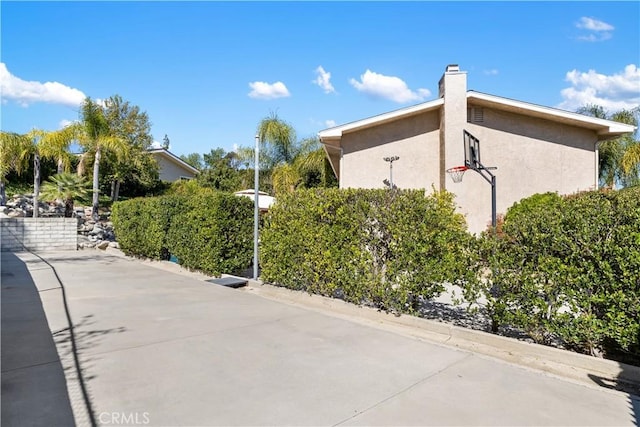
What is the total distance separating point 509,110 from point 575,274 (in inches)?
433

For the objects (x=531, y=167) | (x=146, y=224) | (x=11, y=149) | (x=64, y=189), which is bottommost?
(x=146, y=224)

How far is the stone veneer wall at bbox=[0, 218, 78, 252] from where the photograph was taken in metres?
15.5

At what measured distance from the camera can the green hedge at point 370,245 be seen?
5305 mm

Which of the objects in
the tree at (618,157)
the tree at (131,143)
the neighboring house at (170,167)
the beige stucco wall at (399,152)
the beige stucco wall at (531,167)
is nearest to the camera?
the beige stucco wall at (531,167)

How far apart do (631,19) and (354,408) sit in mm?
11556

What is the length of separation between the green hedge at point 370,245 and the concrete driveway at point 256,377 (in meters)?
0.78

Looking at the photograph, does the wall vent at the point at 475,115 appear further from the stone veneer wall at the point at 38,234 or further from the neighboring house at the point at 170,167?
the neighboring house at the point at 170,167

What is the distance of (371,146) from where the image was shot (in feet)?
47.7

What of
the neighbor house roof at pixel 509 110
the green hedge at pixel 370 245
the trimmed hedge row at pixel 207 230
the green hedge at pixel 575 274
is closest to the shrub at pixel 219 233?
the trimmed hedge row at pixel 207 230

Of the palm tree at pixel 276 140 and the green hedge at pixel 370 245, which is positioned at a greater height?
the palm tree at pixel 276 140

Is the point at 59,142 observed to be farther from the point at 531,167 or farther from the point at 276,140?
the point at 531,167

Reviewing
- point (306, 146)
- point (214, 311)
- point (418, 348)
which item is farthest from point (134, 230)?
point (306, 146)

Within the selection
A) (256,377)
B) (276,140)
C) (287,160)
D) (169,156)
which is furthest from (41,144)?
(256,377)

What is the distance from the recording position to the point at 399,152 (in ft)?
46.8
